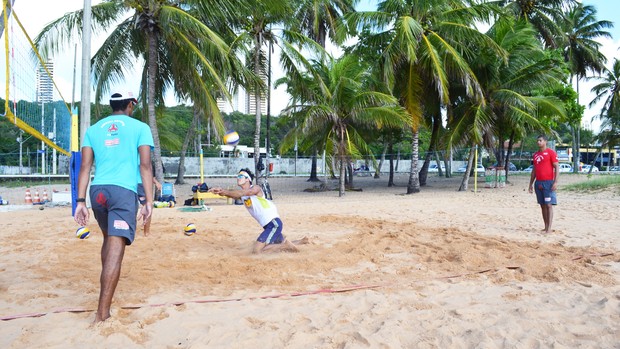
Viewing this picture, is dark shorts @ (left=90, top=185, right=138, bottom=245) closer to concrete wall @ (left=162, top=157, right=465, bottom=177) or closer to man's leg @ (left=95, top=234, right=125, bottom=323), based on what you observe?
man's leg @ (left=95, top=234, right=125, bottom=323)

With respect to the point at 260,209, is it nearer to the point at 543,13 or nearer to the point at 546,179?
the point at 546,179

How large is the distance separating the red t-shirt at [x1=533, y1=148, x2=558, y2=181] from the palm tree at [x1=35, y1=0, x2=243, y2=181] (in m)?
6.86

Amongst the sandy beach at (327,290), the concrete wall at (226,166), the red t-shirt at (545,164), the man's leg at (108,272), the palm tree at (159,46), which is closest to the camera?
the sandy beach at (327,290)

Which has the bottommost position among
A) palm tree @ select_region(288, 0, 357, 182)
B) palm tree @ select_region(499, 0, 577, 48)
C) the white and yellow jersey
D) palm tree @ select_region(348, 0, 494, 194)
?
the white and yellow jersey

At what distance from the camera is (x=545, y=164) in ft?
23.3

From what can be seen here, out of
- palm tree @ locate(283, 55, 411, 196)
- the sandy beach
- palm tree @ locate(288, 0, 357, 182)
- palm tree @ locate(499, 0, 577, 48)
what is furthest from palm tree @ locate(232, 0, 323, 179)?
palm tree @ locate(499, 0, 577, 48)

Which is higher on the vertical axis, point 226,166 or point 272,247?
point 226,166

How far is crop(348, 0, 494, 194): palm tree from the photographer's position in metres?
14.1

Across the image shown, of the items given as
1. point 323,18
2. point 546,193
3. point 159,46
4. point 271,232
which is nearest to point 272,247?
point 271,232

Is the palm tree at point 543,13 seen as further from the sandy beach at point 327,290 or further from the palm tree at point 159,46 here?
the sandy beach at point 327,290

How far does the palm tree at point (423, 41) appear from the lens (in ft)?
46.2

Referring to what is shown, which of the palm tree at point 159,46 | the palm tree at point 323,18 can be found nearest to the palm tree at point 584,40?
the palm tree at point 323,18

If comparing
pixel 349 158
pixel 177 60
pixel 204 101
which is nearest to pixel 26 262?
pixel 204 101

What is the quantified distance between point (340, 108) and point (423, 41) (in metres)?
3.37
